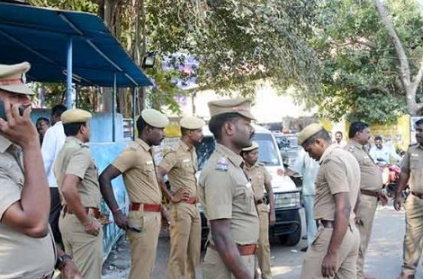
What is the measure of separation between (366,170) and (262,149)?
9.96ft

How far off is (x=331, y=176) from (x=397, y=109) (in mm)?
18470

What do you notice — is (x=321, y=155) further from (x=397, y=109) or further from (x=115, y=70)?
(x=397, y=109)

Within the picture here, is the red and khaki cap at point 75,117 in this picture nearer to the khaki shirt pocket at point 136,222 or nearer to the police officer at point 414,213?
the khaki shirt pocket at point 136,222

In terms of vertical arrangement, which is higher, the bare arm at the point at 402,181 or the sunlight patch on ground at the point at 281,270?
the bare arm at the point at 402,181

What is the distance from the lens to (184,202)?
5.96m

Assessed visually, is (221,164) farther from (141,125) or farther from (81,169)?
(141,125)

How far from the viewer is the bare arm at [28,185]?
1.96 metres

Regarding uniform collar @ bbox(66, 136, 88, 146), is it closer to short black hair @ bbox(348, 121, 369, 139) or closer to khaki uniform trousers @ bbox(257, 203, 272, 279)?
khaki uniform trousers @ bbox(257, 203, 272, 279)

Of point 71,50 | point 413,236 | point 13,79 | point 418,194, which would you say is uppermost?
point 71,50

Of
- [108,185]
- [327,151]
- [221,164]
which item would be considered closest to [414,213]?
[327,151]

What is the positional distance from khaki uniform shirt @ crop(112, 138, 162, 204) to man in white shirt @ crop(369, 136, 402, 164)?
1025cm

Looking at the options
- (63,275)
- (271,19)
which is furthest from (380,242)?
(63,275)

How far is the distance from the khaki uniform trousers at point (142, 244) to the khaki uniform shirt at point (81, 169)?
0.43 metres

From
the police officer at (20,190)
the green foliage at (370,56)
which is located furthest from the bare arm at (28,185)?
the green foliage at (370,56)
